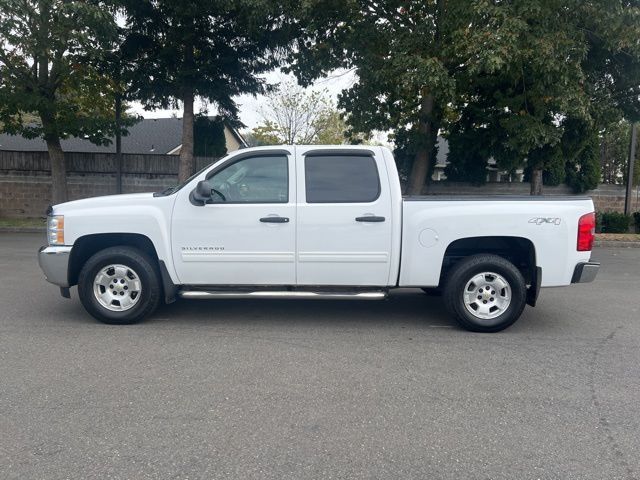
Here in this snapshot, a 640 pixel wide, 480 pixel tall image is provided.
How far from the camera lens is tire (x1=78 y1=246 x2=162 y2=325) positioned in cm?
608

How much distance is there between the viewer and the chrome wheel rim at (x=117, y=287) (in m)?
6.12

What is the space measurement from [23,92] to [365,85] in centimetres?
1023

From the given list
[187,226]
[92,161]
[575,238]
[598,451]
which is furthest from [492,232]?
[92,161]

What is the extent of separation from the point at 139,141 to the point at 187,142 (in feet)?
43.9

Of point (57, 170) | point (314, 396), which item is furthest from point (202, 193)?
point (57, 170)

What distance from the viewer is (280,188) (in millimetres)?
6125

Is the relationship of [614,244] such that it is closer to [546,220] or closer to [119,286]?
[546,220]

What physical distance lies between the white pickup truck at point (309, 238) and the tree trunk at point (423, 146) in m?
10.8

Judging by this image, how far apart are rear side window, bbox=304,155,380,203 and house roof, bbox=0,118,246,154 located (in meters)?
22.5

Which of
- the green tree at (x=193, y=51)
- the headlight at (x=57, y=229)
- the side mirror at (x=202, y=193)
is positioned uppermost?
the green tree at (x=193, y=51)

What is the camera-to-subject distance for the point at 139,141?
30.4 meters

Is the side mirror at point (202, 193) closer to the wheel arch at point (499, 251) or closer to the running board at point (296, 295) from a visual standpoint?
the running board at point (296, 295)

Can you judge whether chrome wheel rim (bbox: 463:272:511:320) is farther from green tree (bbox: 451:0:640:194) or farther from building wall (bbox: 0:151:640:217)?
building wall (bbox: 0:151:640:217)

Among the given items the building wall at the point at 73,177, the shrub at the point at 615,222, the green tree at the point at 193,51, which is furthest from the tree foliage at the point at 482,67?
the building wall at the point at 73,177
